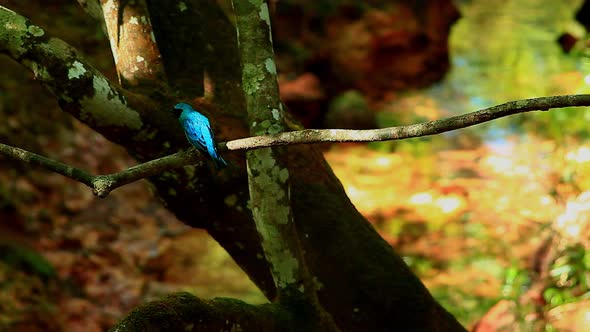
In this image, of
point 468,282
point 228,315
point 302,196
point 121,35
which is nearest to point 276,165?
point 302,196

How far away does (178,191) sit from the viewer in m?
2.46

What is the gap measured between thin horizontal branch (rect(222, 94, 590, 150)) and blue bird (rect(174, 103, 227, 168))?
16 cm

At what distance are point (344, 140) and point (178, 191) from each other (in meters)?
0.82

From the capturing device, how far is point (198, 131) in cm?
222

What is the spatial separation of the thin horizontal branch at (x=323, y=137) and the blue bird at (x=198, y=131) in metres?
0.11

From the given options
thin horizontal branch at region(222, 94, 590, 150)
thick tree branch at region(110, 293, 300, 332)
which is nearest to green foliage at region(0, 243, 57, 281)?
thick tree branch at region(110, 293, 300, 332)

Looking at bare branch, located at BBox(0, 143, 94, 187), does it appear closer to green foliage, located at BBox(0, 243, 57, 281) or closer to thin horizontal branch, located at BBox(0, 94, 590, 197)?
thin horizontal branch, located at BBox(0, 94, 590, 197)

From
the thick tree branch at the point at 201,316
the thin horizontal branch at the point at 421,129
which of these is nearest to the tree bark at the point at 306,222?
the thick tree branch at the point at 201,316

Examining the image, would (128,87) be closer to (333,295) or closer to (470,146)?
(333,295)

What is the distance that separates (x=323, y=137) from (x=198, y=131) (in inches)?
19.6

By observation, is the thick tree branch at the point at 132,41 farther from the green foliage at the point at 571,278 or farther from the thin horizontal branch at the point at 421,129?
the green foliage at the point at 571,278

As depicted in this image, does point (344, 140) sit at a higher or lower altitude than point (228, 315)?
higher

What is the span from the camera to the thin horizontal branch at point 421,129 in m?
1.66

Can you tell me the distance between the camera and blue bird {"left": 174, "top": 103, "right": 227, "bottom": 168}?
7.21 ft
